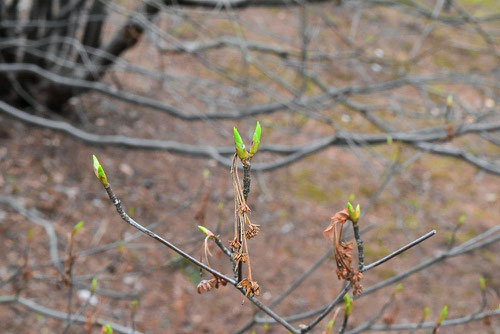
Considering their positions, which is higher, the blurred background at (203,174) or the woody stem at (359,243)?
the blurred background at (203,174)

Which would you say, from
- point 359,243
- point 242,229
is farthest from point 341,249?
point 242,229

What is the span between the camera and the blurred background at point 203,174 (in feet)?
10.8

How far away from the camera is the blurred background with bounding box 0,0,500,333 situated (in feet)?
10.8

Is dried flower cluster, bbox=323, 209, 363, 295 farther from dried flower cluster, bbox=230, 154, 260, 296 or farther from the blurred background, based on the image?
the blurred background

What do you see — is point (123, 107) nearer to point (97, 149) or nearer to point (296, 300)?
point (97, 149)

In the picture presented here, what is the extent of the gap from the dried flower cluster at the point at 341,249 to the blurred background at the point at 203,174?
77.2 inches

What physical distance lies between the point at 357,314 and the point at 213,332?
99cm

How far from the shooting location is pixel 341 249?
31.9 inches

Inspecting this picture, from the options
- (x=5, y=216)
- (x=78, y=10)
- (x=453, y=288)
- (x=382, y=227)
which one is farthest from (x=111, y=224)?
(x=453, y=288)

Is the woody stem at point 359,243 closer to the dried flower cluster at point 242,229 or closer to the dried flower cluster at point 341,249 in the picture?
the dried flower cluster at point 341,249

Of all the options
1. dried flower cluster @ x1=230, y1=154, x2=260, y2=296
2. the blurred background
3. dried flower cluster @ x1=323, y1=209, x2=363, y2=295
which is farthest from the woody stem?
the blurred background

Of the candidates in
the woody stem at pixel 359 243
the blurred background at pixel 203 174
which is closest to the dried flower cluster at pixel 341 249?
the woody stem at pixel 359 243

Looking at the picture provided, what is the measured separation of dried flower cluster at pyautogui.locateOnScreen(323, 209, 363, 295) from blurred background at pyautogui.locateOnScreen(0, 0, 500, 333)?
1.96 meters

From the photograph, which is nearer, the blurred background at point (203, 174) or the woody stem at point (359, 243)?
the woody stem at point (359, 243)
